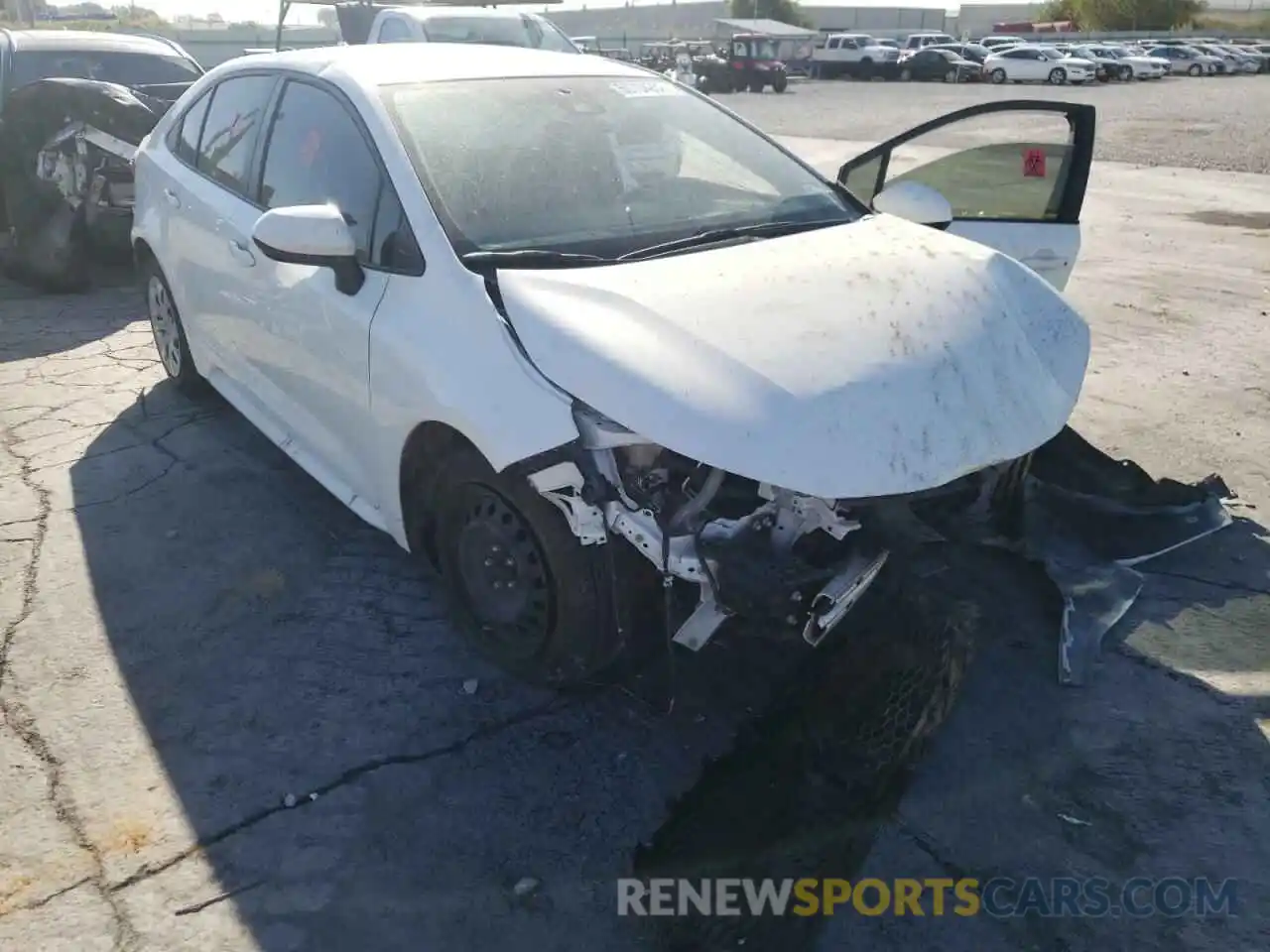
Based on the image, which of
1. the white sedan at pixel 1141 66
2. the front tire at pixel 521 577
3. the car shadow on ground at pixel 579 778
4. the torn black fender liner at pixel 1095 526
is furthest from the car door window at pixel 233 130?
the white sedan at pixel 1141 66

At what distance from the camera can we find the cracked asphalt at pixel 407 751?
8.11 ft

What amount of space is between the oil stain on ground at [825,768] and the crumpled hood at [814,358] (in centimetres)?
41

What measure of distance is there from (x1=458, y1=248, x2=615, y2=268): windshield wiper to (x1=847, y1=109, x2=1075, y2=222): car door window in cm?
217

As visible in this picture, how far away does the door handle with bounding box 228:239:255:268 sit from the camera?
401 centimetres

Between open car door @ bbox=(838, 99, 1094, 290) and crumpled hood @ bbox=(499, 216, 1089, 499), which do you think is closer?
crumpled hood @ bbox=(499, 216, 1089, 499)

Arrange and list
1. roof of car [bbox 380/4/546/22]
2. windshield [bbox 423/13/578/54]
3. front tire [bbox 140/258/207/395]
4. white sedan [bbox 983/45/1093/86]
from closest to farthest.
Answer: front tire [bbox 140/258/207/395] < windshield [bbox 423/13/578/54] < roof of car [bbox 380/4/546/22] < white sedan [bbox 983/45/1093/86]

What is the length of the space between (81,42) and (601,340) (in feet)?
29.6

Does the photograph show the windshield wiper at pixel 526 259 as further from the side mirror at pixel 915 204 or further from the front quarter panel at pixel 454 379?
the side mirror at pixel 915 204

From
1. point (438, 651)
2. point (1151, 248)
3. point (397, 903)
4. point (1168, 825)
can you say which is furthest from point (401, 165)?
point (1151, 248)

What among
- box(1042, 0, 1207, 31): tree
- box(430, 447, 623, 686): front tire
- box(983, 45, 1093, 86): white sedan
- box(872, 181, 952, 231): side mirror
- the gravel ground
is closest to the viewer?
box(430, 447, 623, 686): front tire

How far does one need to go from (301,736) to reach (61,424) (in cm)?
312

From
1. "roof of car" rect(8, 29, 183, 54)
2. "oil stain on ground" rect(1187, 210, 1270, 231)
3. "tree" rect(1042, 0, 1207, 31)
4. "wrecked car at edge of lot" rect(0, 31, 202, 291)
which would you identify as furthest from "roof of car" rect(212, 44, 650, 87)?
"tree" rect(1042, 0, 1207, 31)

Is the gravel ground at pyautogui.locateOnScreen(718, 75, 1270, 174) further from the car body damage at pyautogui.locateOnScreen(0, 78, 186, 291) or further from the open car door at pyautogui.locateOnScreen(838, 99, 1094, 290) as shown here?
the car body damage at pyautogui.locateOnScreen(0, 78, 186, 291)

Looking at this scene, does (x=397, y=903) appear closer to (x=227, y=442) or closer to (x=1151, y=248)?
(x=227, y=442)
